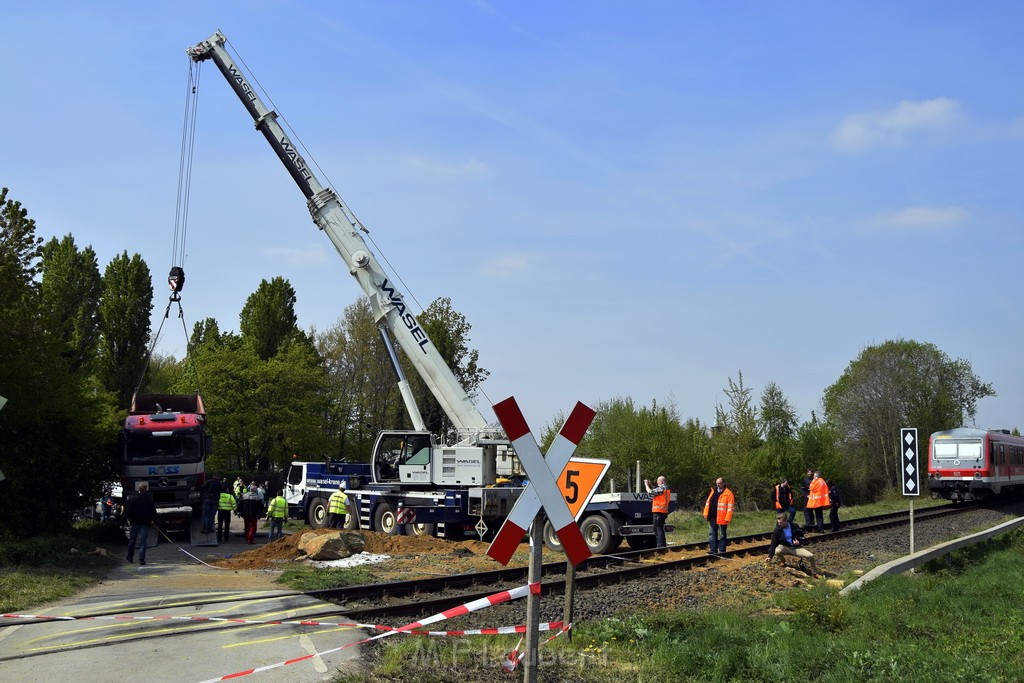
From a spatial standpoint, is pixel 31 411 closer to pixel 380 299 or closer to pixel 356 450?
pixel 380 299

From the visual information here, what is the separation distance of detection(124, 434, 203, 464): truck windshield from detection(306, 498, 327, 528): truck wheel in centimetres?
357

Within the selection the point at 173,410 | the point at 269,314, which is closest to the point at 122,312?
the point at 269,314

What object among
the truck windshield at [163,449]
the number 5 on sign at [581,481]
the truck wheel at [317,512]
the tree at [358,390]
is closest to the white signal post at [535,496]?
the number 5 on sign at [581,481]

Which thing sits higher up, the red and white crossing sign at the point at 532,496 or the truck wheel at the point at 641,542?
the red and white crossing sign at the point at 532,496

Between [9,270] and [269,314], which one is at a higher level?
[269,314]

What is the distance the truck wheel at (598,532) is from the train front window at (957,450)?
70.8ft

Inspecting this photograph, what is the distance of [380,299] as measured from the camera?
24.0m

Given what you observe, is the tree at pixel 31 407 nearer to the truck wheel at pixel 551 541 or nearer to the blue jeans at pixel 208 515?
the blue jeans at pixel 208 515

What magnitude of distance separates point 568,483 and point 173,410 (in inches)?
775

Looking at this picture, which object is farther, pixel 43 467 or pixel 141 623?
pixel 43 467

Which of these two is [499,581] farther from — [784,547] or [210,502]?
[210,502]

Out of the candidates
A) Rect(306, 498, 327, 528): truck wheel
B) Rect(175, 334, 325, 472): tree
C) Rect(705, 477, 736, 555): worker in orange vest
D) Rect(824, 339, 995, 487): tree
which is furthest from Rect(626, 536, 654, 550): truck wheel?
Rect(824, 339, 995, 487): tree

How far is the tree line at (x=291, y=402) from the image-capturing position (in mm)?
19188

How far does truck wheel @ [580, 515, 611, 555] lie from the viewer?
2022 cm
